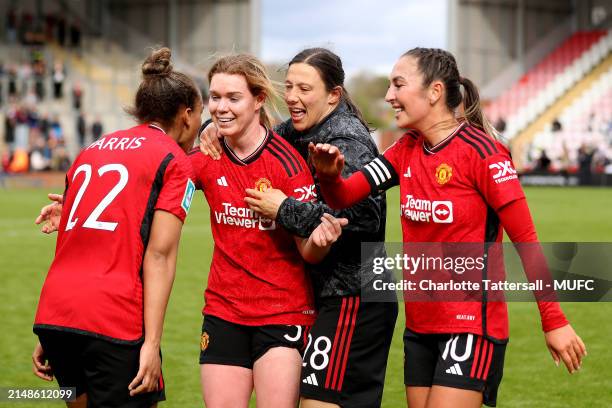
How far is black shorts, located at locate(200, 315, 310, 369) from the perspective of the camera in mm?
4344

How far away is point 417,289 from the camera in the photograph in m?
4.28

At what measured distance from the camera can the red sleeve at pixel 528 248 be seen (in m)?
3.98

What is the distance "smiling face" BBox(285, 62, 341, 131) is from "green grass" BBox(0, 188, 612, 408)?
2.72 metres

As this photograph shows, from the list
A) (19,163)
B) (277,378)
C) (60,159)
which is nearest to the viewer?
(277,378)

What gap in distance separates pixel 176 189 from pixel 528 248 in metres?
1.46

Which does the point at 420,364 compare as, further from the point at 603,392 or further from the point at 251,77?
the point at 603,392

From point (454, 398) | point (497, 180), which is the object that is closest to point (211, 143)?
point (497, 180)

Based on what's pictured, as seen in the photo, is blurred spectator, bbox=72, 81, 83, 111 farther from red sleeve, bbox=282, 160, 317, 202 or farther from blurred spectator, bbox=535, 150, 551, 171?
red sleeve, bbox=282, 160, 317, 202

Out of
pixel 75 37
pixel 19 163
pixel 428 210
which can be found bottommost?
pixel 19 163

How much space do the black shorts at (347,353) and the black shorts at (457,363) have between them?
242mm

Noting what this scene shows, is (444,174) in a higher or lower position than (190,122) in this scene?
lower

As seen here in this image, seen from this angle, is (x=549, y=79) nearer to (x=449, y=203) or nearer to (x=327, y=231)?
(x=449, y=203)

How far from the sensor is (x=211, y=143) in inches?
178

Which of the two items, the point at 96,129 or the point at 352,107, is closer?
the point at 352,107
